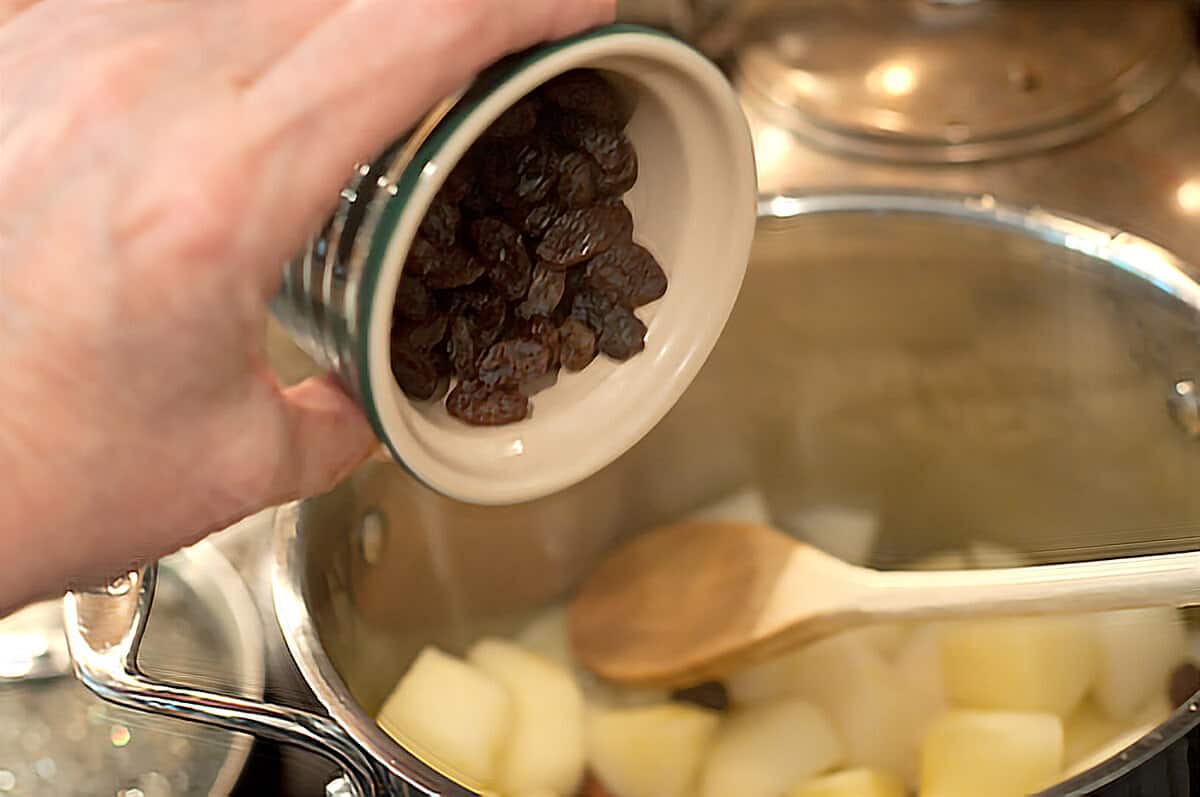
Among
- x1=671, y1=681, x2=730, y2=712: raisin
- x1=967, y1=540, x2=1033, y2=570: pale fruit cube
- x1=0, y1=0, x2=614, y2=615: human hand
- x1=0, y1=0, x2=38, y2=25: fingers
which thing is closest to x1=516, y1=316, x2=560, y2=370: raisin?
x1=0, y1=0, x2=614, y2=615: human hand

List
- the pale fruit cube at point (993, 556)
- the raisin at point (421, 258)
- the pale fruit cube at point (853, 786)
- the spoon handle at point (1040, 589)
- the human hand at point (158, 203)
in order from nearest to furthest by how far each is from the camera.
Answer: the human hand at point (158, 203) → the raisin at point (421, 258) → the spoon handle at point (1040, 589) → the pale fruit cube at point (853, 786) → the pale fruit cube at point (993, 556)

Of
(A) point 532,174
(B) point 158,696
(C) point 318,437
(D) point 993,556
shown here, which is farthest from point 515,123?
(D) point 993,556

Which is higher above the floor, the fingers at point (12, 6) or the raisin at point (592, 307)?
the fingers at point (12, 6)

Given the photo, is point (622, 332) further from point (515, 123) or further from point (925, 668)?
point (925, 668)

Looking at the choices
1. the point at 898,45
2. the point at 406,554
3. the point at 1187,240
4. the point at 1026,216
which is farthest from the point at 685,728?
the point at 898,45

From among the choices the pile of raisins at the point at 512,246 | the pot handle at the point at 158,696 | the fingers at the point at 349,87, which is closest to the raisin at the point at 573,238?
the pile of raisins at the point at 512,246

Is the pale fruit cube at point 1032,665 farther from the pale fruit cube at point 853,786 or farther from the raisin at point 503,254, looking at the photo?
the raisin at point 503,254
